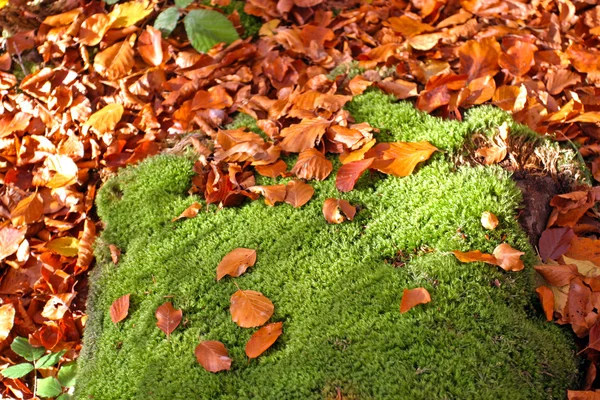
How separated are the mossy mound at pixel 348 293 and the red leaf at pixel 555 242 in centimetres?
15

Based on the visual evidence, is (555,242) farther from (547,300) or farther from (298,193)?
(298,193)

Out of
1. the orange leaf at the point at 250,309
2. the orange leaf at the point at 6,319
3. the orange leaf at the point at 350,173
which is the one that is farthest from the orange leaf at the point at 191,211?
the orange leaf at the point at 6,319

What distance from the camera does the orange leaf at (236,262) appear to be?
229 cm

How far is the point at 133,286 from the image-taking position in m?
2.43

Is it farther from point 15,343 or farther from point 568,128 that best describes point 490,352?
point 15,343

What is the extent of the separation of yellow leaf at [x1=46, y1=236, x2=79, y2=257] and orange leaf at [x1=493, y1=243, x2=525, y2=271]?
2.05 metres

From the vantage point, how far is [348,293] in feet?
6.92

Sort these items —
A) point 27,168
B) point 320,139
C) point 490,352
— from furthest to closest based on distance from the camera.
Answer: point 27,168, point 320,139, point 490,352

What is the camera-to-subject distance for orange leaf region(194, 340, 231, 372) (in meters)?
2.00

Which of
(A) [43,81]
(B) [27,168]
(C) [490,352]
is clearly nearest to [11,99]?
Answer: (A) [43,81]

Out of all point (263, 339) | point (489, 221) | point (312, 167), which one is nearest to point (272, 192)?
point (312, 167)

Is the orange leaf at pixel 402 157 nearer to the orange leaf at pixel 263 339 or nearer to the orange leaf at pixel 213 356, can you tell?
the orange leaf at pixel 263 339

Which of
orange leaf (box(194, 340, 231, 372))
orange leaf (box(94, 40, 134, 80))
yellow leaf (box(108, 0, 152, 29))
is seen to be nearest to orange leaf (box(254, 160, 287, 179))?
orange leaf (box(194, 340, 231, 372))

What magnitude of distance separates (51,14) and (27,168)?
1.11 metres
